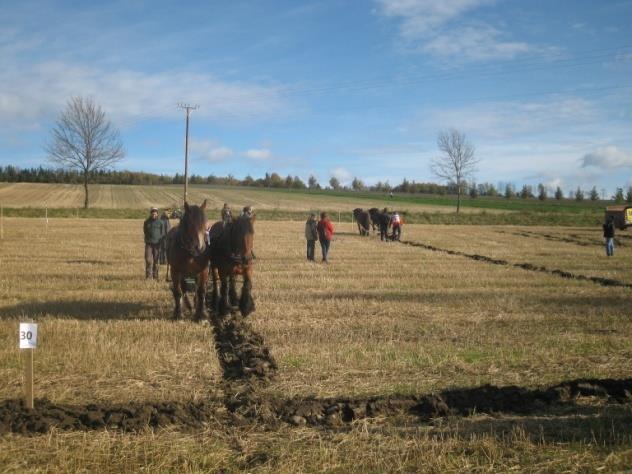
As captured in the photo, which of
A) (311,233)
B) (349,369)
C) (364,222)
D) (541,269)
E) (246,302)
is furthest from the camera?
(364,222)

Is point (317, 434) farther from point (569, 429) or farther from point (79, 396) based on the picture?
point (79, 396)

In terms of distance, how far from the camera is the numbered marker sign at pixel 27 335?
5845 millimetres

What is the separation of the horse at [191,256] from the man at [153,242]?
5.41 metres

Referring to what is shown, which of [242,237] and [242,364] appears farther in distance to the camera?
[242,237]

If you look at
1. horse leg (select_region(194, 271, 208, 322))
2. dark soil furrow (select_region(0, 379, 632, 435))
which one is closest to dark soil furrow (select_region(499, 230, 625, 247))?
horse leg (select_region(194, 271, 208, 322))

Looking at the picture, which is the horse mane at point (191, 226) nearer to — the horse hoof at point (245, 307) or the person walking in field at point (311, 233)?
the horse hoof at point (245, 307)

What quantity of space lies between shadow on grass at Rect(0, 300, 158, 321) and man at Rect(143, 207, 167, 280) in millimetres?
3696

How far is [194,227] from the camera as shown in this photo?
33.7 ft

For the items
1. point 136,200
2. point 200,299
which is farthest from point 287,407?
point 136,200

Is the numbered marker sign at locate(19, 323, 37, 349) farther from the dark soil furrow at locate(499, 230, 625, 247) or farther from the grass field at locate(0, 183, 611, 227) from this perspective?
the grass field at locate(0, 183, 611, 227)

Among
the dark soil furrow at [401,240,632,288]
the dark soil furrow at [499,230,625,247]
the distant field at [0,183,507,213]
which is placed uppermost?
the distant field at [0,183,507,213]

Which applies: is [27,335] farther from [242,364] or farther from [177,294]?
[177,294]

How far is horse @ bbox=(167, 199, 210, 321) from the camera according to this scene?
1030 cm

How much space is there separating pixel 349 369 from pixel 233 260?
158 inches
